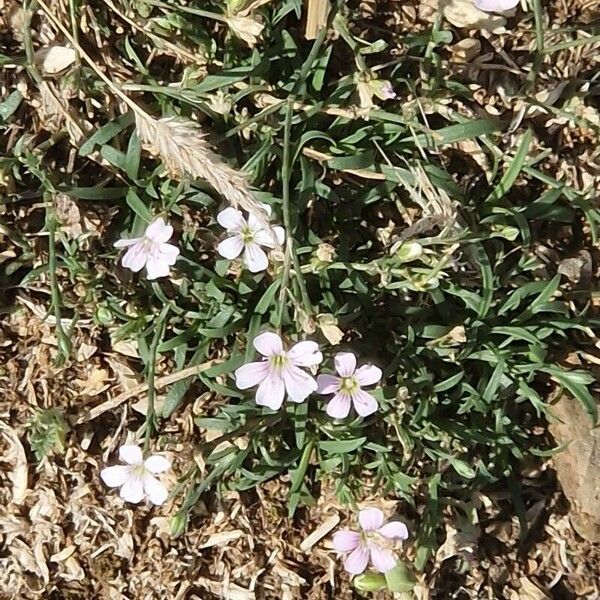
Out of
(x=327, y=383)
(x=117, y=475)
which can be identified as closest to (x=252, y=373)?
(x=327, y=383)

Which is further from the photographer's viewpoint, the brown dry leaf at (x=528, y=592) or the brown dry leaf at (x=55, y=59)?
the brown dry leaf at (x=528, y=592)

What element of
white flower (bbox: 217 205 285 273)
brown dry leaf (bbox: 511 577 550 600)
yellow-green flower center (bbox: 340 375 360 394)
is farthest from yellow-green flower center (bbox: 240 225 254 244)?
brown dry leaf (bbox: 511 577 550 600)

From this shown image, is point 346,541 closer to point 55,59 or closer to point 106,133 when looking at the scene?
point 106,133

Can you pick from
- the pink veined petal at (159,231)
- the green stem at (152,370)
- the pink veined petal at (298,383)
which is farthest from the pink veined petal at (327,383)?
the pink veined petal at (159,231)

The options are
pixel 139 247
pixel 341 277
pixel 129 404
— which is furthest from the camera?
pixel 129 404

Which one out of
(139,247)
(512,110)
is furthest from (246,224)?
(512,110)

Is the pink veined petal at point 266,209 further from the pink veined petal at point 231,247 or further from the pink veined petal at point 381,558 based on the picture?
the pink veined petal at point 381,558

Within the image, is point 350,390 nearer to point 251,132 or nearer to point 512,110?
point 251,132
